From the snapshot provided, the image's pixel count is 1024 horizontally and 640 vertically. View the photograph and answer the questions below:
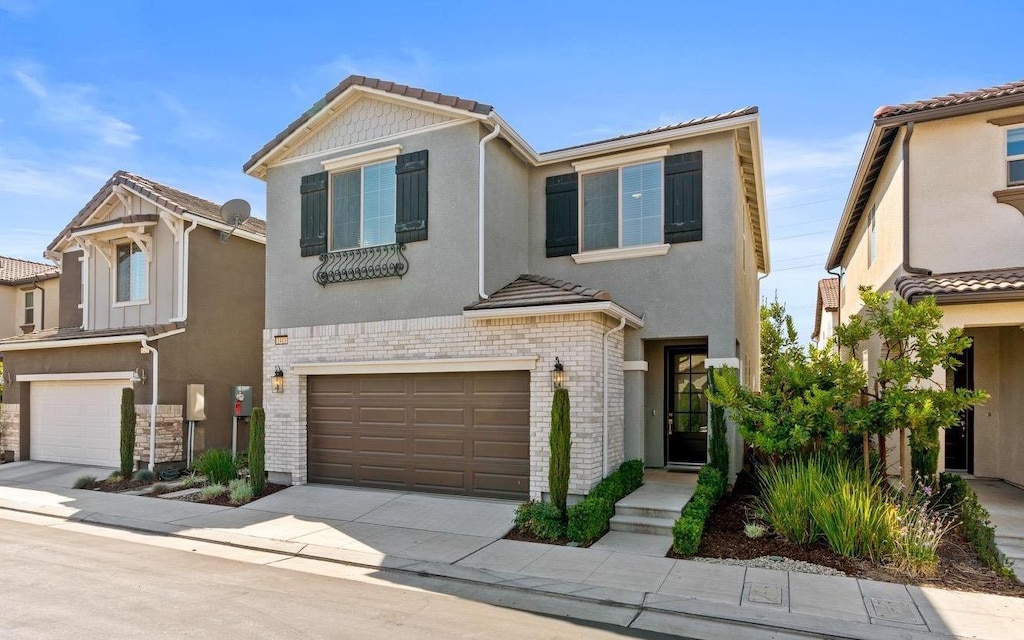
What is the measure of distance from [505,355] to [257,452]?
4.84 metres

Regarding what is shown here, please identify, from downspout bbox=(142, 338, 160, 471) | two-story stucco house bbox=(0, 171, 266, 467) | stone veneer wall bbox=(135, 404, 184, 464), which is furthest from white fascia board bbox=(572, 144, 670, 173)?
stone veneer wall bbox=(135, 404, 184, 464)

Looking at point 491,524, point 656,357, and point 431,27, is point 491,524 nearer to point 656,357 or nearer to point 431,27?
point 656,357

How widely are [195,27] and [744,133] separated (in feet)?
32.9

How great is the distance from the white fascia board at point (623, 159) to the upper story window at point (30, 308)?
20260 millimetres

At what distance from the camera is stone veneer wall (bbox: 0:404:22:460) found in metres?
16.2

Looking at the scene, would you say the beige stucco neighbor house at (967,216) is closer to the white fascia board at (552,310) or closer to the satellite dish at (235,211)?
the white fascia board at (552,310)

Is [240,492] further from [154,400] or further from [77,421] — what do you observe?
[77,421]

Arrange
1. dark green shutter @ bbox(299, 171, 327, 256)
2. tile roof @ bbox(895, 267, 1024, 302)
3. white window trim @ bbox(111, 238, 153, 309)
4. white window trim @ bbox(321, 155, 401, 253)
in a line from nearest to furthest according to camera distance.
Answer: tile roof @ bbox(895, 267, 1024, 302)
white window trim @ bbox(321, 155, 401, 253)
dark green shutter @ bbox(299, 171, 327, 256)
white window trim @ bbox(111, 238, 153, 309)

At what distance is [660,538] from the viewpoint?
833cm

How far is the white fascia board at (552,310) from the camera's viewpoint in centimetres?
916

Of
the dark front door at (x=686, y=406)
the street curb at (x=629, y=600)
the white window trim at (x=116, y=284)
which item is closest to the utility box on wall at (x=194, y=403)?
the white window trim at (x=116, y=284)

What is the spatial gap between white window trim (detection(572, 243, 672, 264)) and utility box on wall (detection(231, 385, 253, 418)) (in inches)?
330

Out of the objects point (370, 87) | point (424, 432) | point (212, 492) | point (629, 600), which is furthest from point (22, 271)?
point (629, 600)

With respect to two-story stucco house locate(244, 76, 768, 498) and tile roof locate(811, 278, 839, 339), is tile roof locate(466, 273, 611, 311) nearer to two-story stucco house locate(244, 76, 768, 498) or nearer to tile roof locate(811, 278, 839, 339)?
two-story stucco house locate(244, 76, 768, 498)
